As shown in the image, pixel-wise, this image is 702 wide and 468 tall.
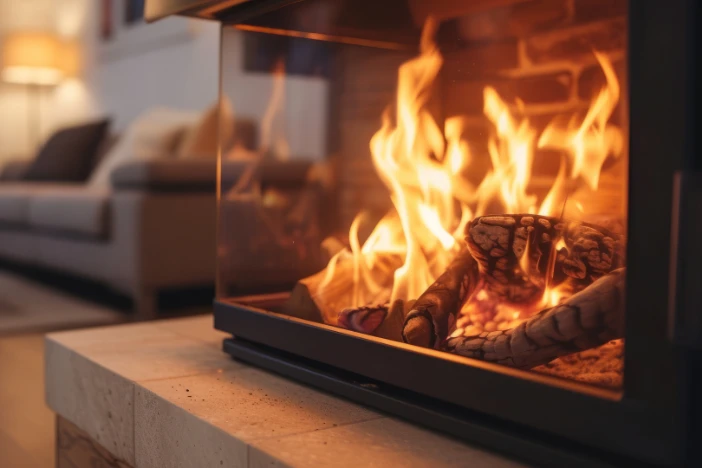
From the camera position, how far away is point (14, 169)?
4410mm

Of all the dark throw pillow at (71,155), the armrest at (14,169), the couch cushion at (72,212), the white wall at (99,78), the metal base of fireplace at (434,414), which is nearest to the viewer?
the metal base of fireplace at (434,414)

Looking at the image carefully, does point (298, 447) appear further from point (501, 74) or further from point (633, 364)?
point (501, 74)

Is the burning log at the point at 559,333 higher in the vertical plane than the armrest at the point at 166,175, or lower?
lower

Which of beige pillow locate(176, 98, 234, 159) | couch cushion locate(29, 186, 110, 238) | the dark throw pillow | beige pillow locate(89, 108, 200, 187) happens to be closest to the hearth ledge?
couch cushion locate(29, 186, 110, 238)

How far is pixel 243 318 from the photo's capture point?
114cm

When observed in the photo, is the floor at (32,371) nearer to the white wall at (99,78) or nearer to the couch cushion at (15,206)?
the couch cushion at (15,206)

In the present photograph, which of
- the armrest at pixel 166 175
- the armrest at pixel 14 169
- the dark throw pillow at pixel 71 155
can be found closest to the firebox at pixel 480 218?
the armrest at pixel 166 175

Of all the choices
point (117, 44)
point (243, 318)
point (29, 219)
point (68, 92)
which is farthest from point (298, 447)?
point (68, 92)

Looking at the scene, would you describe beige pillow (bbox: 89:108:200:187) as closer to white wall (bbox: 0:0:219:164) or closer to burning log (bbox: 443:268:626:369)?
white wall (bbox: 0:0:219:164)

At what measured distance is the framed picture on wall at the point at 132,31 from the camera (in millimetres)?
3525

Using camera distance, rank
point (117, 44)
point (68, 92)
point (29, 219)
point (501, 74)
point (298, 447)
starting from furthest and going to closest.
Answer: point (68, 92) < point (117, 44) < point (29, 219) < point (501, 74) < point (298, 447)

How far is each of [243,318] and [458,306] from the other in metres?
0.34

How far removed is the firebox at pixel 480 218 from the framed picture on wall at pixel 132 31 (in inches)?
87.6

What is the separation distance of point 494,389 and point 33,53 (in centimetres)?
469
